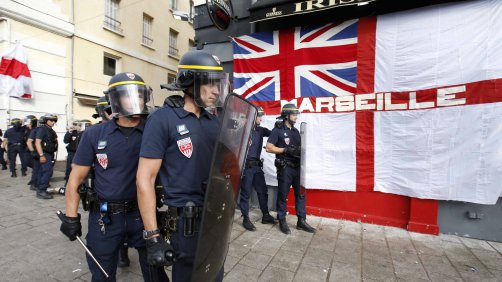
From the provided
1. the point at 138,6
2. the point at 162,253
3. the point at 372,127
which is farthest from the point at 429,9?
the point at 138,6

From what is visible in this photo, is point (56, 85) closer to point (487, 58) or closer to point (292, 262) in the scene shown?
point (292, 262)

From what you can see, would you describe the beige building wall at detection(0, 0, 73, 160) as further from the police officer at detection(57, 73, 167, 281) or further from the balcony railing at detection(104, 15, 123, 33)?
the police officer at detection(57, 73, 167, 281)

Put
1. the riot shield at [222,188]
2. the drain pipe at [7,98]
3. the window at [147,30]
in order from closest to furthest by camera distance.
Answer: the riot shield at [222,188], the drain pipe at [7,98], the window at [147,30]

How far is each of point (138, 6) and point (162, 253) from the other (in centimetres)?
1540

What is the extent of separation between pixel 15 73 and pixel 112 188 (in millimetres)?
10010

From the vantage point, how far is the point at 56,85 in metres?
10.1

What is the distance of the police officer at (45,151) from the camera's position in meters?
5.72

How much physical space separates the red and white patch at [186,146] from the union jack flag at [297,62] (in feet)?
12.0

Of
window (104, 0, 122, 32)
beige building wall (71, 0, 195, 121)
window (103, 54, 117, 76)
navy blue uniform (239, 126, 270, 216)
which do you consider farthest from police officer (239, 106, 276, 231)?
window (104, 0, 122, 32)

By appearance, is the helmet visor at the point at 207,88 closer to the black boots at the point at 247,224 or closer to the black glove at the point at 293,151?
the black glove at the point at 293,151

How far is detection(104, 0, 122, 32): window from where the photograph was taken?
1210 centimetres

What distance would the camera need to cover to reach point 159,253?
1.41 m

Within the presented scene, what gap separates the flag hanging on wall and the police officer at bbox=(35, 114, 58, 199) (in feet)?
14.0

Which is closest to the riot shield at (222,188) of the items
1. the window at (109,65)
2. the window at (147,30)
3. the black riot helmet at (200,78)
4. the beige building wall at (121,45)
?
the black riot helmet at (200,78)
